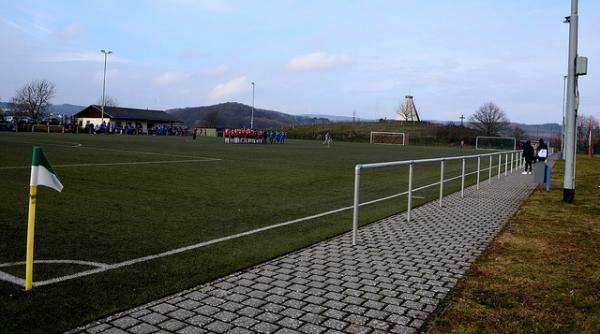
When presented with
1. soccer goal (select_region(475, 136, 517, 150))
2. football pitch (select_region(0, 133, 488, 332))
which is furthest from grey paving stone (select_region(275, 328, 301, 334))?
soccer goal (select_region(475, 136, 517, 150))

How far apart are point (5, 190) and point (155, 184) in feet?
10.7

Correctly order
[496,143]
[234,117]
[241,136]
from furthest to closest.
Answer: [234,117]
[496,143]
[241,136]

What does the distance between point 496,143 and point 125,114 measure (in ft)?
203

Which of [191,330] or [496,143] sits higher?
[496,143]

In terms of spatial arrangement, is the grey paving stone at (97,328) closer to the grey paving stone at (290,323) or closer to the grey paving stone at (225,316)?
the grey paving stone at (225,316)

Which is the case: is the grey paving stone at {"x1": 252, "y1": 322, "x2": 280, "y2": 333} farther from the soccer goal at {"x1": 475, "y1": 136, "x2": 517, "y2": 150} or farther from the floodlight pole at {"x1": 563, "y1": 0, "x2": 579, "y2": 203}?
the soccer goal at {"x1": 475, "y1": 136, "x2": 517, "y2": 150}

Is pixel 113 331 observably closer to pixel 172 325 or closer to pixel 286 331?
pixel 172 325

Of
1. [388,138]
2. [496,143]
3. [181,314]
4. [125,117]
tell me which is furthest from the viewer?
[125,117]

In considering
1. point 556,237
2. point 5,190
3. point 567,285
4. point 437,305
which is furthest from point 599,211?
point 5,190

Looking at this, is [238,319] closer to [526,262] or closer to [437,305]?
[437,305]

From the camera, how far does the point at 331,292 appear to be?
15.0ft

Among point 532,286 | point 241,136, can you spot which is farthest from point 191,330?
point 241,136

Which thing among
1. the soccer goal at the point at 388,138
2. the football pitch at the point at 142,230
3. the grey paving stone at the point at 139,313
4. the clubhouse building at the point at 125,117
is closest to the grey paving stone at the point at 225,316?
the grey paving stone at the point at 139,313

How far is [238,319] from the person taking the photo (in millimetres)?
3836
